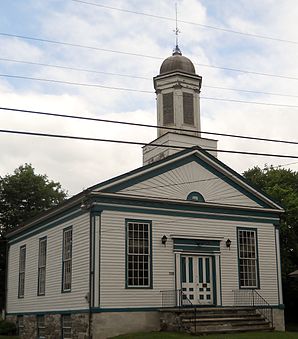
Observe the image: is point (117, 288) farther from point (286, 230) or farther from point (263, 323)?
point (286, 230)

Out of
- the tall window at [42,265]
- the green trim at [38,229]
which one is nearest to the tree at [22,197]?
the green trim at [38,229]

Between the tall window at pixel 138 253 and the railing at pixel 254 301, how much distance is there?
411 centimetres

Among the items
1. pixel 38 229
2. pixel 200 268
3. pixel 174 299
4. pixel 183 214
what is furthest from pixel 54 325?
pixel 183 214

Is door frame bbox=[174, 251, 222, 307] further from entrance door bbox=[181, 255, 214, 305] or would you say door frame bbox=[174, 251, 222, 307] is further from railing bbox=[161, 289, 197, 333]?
railing bbox=[161, 289, 197, 333]

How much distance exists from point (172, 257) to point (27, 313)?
9.04 meters

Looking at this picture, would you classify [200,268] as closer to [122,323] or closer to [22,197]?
[122,323]

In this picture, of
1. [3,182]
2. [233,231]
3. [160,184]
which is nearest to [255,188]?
[233,231]

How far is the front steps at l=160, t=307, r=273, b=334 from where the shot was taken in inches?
759

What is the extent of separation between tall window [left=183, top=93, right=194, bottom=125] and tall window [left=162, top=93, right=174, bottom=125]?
1.93 ft

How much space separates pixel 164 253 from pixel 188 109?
8046mm

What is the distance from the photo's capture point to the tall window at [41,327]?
2455 cm

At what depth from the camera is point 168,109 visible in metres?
26.9

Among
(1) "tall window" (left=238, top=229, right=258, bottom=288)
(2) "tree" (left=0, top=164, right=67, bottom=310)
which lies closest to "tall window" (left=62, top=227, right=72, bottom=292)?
(1) "tall window" (left=238, top=229, right=258, bottom=288)

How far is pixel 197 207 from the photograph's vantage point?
22844 millimetres
